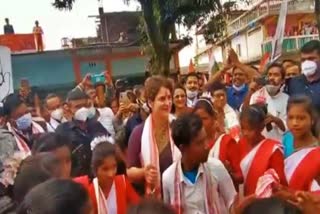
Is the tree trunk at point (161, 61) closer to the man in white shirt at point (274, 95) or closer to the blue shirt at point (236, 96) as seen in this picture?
the blue shirt at point (236, 96)

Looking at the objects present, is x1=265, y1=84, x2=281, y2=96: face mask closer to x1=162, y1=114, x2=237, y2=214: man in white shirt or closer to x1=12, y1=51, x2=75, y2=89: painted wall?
x1=162, y1=114, x2=237, y2=214: man in white shirt

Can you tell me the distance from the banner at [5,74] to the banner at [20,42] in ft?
48.0

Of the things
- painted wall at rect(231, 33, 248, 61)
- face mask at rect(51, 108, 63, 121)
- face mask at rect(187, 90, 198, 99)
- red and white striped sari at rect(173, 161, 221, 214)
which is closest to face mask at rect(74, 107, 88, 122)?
face mask at rect(51, 108, 63, 121)

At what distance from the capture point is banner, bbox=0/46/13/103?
704cm

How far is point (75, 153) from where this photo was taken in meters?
4.23

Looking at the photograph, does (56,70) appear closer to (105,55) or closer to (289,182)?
(105,55)

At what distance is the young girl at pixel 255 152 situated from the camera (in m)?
3.40

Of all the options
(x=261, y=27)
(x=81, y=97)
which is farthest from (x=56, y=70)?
(x=81, y=97)

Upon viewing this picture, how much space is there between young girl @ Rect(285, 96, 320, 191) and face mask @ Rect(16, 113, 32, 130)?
2.36 metres

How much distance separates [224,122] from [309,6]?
23.6 m

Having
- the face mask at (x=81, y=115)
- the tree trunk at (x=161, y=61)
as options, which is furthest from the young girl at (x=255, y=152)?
the tree trunk at (x=161, y=61)

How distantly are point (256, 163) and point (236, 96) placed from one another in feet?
9.73

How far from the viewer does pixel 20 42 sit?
2256 cm

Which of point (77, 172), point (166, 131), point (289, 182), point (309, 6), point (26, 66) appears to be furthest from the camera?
point (309, 6)
